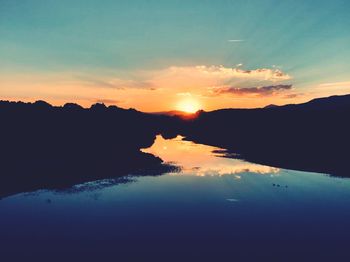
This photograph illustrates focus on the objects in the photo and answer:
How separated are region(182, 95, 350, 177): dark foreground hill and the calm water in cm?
1946

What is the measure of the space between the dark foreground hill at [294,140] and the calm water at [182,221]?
766 inches

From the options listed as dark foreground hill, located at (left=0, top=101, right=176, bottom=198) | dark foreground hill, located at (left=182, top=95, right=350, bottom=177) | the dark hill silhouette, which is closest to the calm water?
dark foreground hill, located at (left=0, top=101, right=176, bottom=198)

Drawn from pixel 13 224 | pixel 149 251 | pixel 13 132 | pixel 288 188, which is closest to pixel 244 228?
pixel 149 251

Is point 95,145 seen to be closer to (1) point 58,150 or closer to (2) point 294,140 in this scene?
(1) point 58,150

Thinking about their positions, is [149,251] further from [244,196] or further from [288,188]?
[288,188]

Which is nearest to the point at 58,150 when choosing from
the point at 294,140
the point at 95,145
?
the point at 95,145

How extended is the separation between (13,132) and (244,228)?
57938 millimetres

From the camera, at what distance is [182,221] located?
95.7 ft

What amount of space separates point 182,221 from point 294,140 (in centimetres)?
7955

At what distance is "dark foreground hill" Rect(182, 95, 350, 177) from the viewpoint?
65250 millimetres

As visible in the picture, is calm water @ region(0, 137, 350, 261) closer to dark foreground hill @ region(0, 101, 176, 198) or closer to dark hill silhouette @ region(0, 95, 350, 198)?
dark foreground hill @ region(0, 101, 176, 198)

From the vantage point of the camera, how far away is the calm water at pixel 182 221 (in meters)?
22.6

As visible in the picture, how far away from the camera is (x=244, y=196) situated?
1497 inches

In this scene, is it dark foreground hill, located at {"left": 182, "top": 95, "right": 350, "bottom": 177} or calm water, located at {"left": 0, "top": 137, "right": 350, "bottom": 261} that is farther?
dark foreground hill, located at {"left": 182, "top": 95, "right": 350, "bottom": 177}
